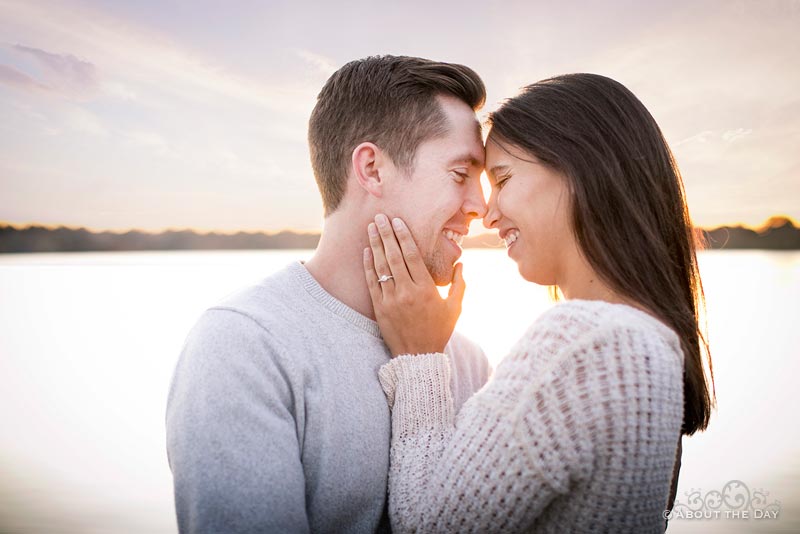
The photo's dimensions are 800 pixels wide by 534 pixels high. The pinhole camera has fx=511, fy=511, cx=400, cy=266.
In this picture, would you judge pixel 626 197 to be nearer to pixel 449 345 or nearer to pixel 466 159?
pixel 466 159

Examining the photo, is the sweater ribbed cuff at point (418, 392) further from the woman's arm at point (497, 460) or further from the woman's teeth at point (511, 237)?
the woman's teeth at point (511, 237)

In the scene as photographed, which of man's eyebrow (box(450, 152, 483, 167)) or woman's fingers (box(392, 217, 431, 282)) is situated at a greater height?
man's eyebrow (box(450, 152, 483, 167))

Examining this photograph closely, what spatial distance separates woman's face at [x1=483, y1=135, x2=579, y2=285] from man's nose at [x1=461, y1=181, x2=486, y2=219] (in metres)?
0.10

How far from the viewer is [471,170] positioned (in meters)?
2.16

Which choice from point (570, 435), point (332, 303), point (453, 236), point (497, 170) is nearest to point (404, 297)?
point (332, 303)

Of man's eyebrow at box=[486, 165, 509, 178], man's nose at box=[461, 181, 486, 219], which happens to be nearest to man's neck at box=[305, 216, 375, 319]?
man's nose at box=[461, 181, 486, 219]

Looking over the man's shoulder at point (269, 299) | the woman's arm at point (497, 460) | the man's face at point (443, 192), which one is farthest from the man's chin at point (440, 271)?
the woman's arm at point (497, 460)

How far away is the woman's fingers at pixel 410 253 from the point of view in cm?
197

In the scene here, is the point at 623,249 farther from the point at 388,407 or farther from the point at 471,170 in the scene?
the point at 388,407

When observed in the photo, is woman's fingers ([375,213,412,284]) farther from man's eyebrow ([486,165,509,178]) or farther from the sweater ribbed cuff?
man's eyebrow ([486,165,509,178])

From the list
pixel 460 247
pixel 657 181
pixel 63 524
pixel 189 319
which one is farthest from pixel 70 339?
pixel 657 181

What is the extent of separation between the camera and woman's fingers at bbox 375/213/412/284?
1.94 m

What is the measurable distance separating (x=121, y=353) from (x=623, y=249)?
10.7 metres

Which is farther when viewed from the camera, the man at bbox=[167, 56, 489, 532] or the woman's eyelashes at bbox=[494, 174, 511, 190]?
the woman's eyelashes at bbox=[494, 174, 511, 190]
